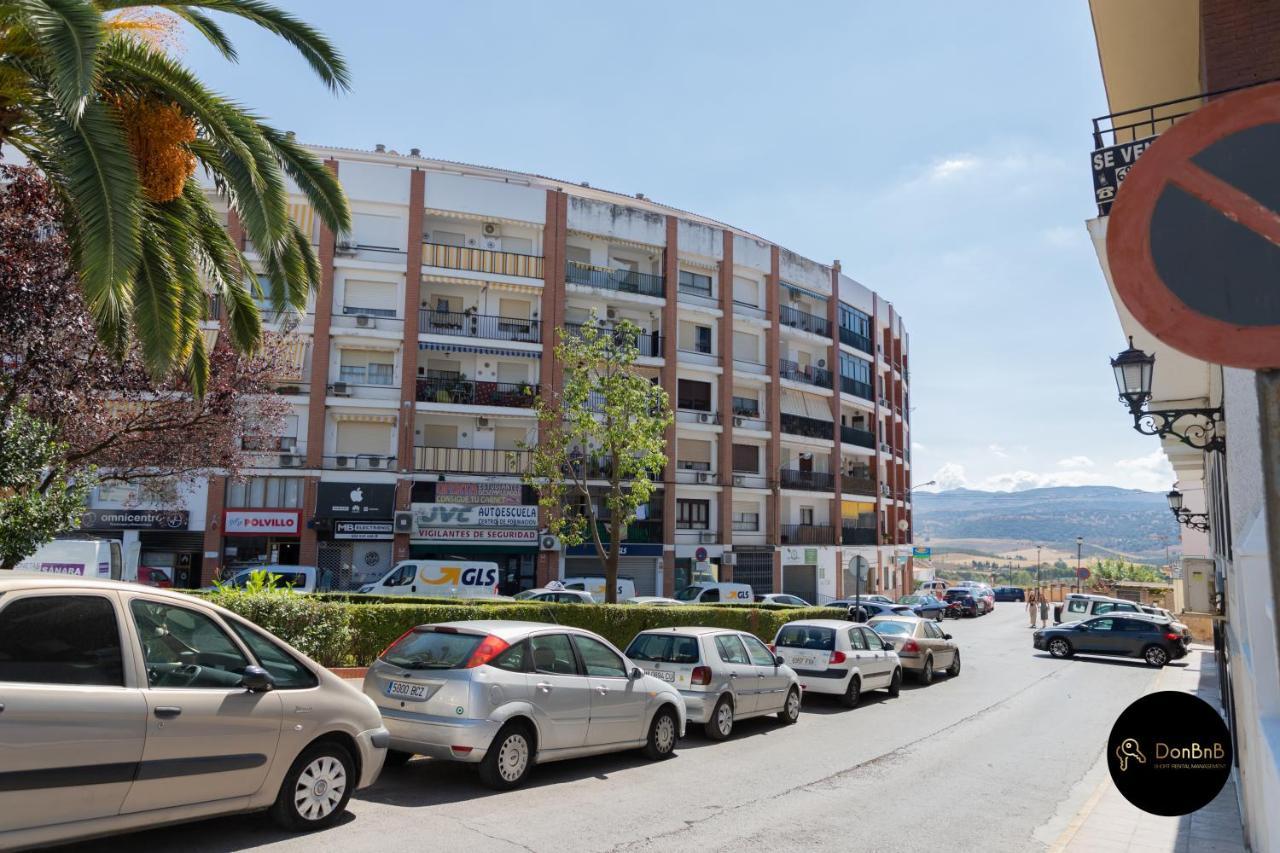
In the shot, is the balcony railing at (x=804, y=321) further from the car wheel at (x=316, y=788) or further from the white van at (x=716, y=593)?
the car wheel at (x=316, y=788)

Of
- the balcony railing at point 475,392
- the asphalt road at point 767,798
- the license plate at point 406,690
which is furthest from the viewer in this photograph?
the balcony railing at point 475,392

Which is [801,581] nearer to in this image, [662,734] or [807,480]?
[807,480]

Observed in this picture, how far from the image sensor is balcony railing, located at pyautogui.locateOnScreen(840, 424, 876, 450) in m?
46.3

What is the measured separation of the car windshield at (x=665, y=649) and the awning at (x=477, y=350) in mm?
23724

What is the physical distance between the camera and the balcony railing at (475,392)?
33.9 meters

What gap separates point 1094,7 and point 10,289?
12.1 meters

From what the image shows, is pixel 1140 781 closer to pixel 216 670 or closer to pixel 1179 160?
pixel 1179 160

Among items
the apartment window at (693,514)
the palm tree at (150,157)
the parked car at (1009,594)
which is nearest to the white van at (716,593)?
the apartment window at (693,514)

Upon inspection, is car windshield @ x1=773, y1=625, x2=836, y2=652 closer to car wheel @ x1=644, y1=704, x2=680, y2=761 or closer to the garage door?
car wheel @ x1=644, y1=704, x2=680, y2=761

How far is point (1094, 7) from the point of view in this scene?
732cm

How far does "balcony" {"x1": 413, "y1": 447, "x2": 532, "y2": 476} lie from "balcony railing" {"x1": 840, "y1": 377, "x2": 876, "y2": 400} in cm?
1990

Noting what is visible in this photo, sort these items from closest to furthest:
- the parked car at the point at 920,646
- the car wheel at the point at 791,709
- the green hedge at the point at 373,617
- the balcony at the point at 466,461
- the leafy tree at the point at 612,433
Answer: the green hedge at the point at 373,617 → the car wheel at the point at 791,709 → the parked car at the point at 920,646 → the leafy tree at the point at 612,433 → the balcony at the point at 466,461

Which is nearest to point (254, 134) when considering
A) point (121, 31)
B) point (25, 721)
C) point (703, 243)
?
point (121, 31)

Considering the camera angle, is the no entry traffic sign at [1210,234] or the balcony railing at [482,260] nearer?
the no entry traffic sign at [1210,234]
